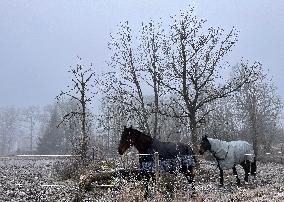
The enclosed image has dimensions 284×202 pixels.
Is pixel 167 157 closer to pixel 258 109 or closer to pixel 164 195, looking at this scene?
pixel 164 195

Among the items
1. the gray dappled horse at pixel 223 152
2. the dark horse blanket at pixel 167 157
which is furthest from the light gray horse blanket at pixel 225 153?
the dark horse blanket at pixel 167 157

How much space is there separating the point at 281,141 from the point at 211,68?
114ft

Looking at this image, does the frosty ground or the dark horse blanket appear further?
the dark horse blanket

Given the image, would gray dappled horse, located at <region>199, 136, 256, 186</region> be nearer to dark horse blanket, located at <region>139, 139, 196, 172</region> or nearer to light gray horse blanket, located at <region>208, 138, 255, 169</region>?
light gray horse blanket, located at <region>208, 138, 255, 169</region>

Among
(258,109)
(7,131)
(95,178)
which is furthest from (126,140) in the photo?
(7,131)

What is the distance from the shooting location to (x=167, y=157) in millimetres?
12766

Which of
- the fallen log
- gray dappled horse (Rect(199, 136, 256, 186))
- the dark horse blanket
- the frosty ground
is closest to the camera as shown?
the frosty ground

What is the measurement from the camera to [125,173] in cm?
1436

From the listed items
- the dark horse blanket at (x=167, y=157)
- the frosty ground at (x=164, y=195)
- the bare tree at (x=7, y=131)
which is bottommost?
the frosty ground at (x=164, y=195)

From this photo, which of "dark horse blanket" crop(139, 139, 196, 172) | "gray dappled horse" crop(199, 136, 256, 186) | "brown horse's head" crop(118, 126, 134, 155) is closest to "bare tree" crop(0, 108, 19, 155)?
"gray dappled horse" crop(199, 136, 256, 186)

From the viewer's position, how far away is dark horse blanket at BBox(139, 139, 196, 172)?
489 inches

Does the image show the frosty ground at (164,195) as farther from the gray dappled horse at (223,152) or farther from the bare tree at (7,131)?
the bare tree at (7,131)

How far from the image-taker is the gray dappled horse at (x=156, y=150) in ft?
40.7

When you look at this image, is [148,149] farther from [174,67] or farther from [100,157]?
[174,67]
